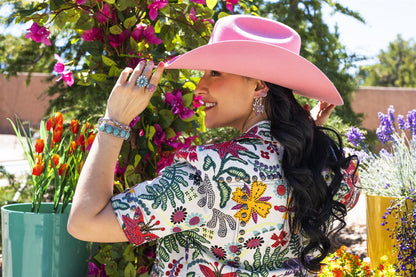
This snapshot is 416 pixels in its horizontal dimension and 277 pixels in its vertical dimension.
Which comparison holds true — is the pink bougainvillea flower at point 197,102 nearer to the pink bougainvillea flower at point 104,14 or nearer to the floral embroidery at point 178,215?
the pink bougainvillea flower at point 104,14

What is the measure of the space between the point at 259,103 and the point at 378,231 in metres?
1.65

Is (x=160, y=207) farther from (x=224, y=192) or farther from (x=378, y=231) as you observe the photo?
(x=378, y=231)

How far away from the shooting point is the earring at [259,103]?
4.94 feet

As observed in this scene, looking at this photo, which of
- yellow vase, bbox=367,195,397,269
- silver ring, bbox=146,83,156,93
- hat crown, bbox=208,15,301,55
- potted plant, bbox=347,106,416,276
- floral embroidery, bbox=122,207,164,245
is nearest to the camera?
floral embroidery, bbox=122,207,164,245

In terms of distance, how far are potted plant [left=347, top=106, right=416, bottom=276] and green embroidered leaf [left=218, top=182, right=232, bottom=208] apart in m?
1.56

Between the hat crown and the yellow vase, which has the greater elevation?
the hat crown

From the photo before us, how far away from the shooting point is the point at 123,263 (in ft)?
6.43

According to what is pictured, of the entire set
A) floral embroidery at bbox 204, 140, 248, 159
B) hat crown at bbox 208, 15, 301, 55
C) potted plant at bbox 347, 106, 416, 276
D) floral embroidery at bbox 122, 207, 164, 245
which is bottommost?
potted plant at bbox 347, 106, 416, 276

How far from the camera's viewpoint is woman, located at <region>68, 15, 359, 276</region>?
1.23 metres

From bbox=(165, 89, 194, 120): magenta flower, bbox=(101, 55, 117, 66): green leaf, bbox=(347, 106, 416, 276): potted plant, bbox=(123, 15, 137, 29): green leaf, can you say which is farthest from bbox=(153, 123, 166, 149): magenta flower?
bbox=(347, 106, 416, 276): potted plant

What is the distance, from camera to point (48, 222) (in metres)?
1.77

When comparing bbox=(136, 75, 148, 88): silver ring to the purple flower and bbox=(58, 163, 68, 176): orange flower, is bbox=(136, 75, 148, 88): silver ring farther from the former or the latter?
the purple flower

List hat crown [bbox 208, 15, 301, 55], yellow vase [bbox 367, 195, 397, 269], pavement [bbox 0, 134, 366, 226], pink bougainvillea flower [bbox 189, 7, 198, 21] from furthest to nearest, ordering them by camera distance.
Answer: pavement [bbox 0, 134, 366, 226] < yellow vase [bbox 367, 195, 397, 269] < pink bougainvillea flower [bbox 189, 7, 198, 21] < hat crown [bbox 208, 15, 301, 55]

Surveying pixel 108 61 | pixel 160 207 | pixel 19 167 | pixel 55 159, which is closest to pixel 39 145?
pixel 55 159
